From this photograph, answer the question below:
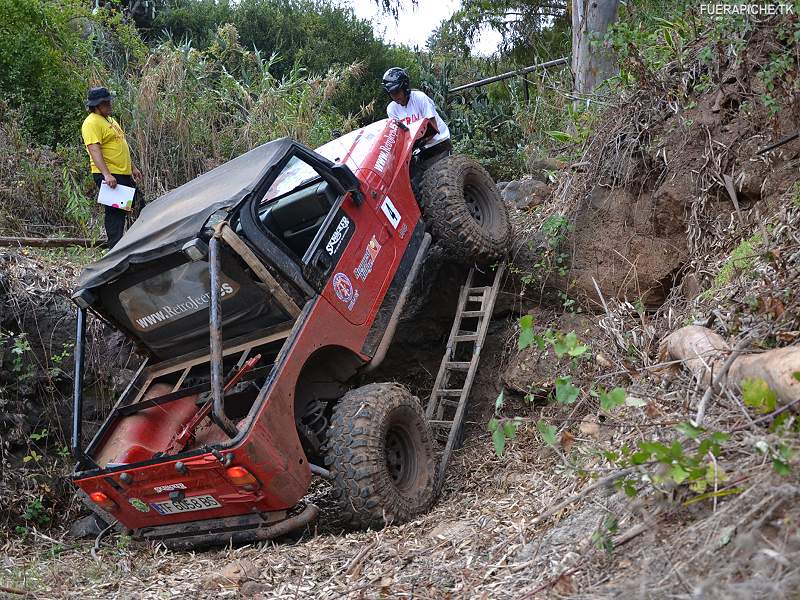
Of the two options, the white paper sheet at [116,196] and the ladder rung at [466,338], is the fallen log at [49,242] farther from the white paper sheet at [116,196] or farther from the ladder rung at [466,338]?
the ladder rung at [466,338]

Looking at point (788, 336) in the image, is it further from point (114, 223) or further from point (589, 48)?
point (589, 48)

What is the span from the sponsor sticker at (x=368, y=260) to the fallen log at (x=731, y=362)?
2.03 meters

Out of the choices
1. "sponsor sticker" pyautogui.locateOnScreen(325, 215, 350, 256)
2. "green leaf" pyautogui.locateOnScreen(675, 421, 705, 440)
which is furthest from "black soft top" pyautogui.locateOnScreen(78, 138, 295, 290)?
"green leaf" pyautogui.locateOnScreen(675, 421, 705, 440)

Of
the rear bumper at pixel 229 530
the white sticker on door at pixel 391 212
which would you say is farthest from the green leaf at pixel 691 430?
the white sticker on door at pixel 391 212

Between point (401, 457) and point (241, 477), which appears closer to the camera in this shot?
point (241, 477)

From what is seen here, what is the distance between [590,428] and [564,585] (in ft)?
5.68

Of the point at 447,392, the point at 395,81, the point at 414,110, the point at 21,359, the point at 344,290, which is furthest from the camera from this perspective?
the point at 414,110

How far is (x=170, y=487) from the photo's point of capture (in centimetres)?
464

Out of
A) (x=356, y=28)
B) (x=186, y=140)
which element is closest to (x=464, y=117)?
(x=186, y=140)

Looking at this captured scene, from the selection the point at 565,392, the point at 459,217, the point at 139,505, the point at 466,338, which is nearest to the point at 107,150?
the point at 459,217

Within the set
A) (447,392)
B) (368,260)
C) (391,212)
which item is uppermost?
(391,212)

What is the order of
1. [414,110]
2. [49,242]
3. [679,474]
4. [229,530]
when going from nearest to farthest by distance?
[679,474] → [229,530] → [414,110] → [49,242]

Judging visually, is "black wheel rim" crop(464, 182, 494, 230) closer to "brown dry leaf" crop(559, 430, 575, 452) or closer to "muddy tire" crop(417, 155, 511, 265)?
"muddy tire" crop(417, 155, 511, 265)

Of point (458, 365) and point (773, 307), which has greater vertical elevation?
point (773, 307)
